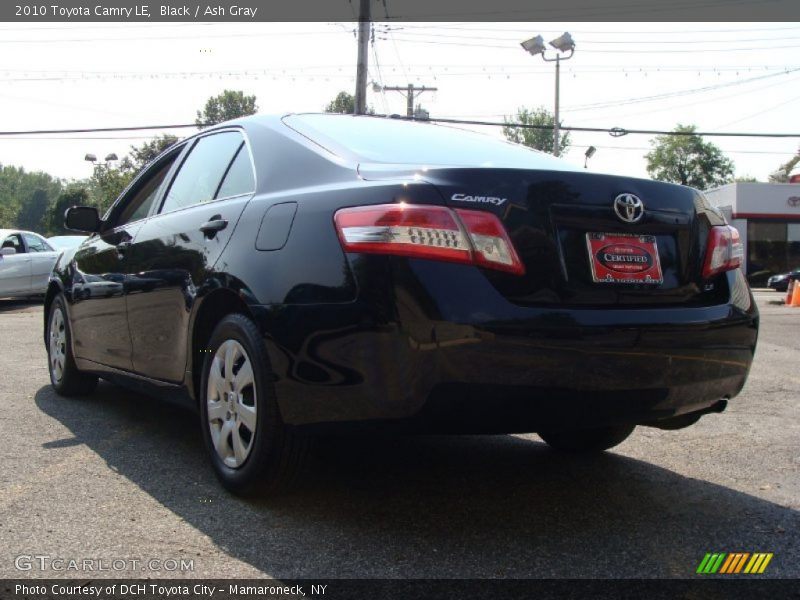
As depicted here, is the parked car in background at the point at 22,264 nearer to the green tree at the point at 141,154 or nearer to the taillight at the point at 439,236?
the taillight at the point at 439,236

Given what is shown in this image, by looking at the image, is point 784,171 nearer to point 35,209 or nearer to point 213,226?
point 213,226

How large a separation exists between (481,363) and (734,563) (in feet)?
3.50

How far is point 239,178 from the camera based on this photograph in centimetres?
370

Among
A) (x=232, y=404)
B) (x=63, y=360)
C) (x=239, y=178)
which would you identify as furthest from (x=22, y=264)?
(x=232, y=404)

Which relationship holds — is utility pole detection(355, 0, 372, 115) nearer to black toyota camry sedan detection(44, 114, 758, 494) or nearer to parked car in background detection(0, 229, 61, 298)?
parked car in background detection(0, 229, 61, 298)

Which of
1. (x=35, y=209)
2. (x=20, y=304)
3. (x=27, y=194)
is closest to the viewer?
(x=20, y=304)

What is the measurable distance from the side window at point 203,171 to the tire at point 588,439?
6.45 ft

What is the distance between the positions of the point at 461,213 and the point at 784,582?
1507 millimetres

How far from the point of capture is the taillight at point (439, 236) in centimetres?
262

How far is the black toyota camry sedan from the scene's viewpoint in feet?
8.54

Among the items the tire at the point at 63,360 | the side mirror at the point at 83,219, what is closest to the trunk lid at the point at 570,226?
the side mirror at the point at 83,219

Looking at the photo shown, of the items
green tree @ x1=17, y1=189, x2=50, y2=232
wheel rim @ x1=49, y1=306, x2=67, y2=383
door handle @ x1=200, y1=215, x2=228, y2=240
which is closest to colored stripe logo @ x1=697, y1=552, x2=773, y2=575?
door handle @ x1=200, y1=215, x2=228, y2=240

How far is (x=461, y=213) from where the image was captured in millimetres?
2674

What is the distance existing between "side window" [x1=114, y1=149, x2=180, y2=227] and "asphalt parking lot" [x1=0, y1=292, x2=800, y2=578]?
46.5 inches
